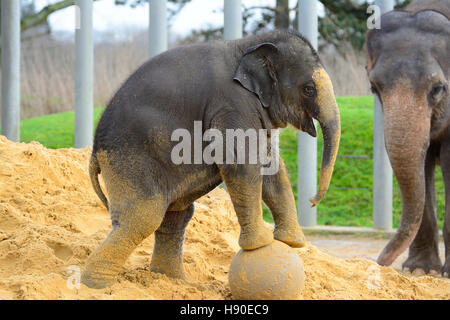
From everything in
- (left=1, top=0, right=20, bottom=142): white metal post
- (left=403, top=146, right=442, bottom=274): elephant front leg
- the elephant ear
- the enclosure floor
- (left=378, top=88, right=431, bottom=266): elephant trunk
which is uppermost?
(left=1, top=0, right=20, bottom=142): white metal post

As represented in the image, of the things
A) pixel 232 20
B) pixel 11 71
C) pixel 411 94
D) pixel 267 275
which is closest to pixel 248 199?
pixel 267 275

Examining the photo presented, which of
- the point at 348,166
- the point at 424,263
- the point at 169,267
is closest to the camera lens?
the point at 169,267

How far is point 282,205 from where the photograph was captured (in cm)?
404

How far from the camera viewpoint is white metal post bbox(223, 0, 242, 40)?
834 centimetres

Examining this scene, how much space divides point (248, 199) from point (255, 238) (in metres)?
Answer: 0.22

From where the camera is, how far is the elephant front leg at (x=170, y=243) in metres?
→ 4.27

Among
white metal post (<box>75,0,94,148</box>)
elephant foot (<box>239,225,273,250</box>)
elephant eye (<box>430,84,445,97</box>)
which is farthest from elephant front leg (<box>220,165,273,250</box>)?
white metal post (<box>75,0,94,148</box>)

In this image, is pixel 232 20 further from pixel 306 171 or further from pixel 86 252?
pixel 86 252

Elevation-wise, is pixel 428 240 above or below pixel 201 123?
below

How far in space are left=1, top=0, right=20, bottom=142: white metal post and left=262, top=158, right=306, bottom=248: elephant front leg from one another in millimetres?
6206

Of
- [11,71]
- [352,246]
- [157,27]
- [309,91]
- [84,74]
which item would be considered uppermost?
[157,27]

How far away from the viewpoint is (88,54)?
27.8 ft

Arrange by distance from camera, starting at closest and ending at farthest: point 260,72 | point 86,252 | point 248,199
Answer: point 248,199
point 260,72
point 86,252

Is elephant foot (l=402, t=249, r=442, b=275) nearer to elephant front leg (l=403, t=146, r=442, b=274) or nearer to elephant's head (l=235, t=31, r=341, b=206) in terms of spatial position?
elephant front leg (l=403, t=146, r=442, b=274)
